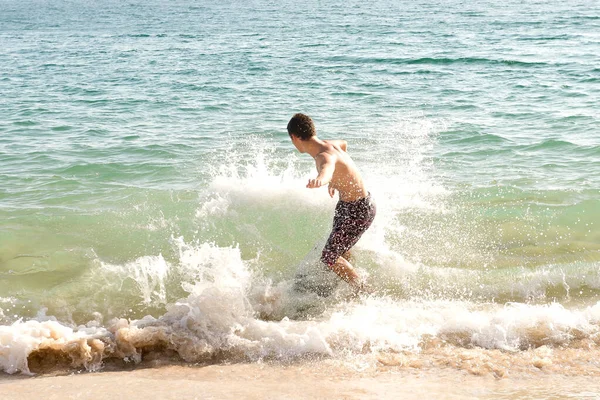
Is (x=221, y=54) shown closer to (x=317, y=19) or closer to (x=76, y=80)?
(x=76, y=80)

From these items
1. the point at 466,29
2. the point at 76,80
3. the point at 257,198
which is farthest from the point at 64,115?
the point at 466,29

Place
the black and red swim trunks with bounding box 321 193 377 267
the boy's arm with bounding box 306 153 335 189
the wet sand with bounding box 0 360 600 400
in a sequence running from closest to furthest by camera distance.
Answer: the wet sand with bounding box 0 360 600 400
the boy's arm with bounding box 306 153 335 189
the black and red swim trunks with bounding box 321 193 377 267

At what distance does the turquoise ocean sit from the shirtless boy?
33 cm

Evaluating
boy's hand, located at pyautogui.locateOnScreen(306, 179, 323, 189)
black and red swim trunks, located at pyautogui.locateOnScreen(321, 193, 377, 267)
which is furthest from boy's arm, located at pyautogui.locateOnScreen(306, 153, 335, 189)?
black and red swim trunks, located at pyautogui.locateOnScreen(321, 193, 377, 267)

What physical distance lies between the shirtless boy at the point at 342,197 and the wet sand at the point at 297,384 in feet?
4.73

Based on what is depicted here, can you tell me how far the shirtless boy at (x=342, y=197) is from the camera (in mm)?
6266

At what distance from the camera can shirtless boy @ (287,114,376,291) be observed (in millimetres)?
6266

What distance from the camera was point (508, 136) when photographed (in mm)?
12195

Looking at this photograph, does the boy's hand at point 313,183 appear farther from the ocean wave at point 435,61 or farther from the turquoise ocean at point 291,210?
the ocean wave at point 435,61

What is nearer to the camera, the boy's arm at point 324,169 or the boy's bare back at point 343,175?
the boy's arm at point 324,169

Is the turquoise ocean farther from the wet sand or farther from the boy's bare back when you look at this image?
the boy's bare back

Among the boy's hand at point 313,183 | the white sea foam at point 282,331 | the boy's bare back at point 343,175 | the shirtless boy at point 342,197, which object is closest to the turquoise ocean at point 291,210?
the white sea foam at point 282,331

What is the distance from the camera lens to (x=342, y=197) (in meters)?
6.56

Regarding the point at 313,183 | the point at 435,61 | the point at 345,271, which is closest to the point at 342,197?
the point at 345,271
